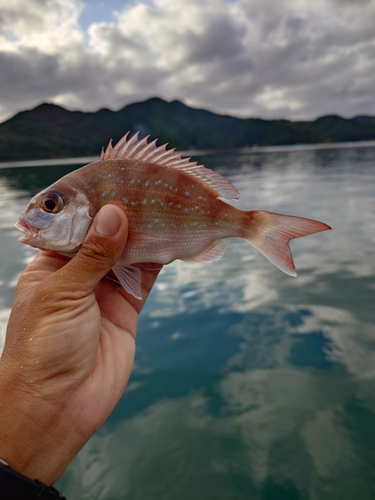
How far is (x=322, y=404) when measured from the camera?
559 cm

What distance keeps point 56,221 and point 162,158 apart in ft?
4.13

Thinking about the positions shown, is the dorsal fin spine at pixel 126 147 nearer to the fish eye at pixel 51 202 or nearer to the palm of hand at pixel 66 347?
the fish eye at pixel 51 202

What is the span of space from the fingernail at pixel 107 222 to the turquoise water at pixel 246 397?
369 cm

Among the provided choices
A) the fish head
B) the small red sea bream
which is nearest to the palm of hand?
the fish head

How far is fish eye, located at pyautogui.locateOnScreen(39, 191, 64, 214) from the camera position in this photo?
314cm

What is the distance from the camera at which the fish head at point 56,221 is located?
310 centimetres

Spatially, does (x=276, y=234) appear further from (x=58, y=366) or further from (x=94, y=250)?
(x=58, y=366)

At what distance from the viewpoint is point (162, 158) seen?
3566mm

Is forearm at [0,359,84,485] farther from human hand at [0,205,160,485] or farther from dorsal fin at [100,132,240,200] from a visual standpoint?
dorsal fin at [100,132,240,200]

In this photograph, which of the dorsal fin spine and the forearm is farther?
the dorsal fin spine

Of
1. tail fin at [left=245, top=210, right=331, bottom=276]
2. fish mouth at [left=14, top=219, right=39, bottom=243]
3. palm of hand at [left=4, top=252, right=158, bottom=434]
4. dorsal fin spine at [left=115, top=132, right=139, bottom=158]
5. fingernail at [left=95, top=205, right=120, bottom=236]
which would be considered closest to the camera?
palm of hand at [left=4, top=252, right=158, bottom=434]

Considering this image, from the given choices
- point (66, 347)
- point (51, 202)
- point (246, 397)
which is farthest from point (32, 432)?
point (246, 397)

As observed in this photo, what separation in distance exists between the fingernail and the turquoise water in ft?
12.1

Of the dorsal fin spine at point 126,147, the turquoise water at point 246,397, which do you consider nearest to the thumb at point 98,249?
the dorsal fin spine at point 126,147
